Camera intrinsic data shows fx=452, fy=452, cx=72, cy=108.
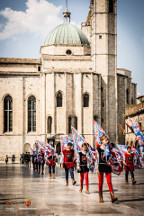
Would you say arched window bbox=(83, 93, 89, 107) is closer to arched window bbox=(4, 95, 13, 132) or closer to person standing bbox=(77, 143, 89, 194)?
arched window bbox=(4, 95, 13, 132)

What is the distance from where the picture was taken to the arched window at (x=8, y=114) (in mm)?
62188

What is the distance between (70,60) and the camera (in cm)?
6419

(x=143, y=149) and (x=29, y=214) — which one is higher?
(x=143, y=149)

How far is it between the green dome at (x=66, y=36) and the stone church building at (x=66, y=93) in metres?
3.50

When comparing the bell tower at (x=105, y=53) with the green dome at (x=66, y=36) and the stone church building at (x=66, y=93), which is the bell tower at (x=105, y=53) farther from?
the green dome at (x=66, y=36)

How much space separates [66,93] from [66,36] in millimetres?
11905

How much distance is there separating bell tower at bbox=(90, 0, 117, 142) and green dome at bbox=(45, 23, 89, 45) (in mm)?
6193

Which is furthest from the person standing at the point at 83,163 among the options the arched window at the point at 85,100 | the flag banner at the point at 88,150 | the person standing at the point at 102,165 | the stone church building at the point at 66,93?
the arched window at the point at 85,100

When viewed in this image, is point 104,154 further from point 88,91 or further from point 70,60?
point 70,60

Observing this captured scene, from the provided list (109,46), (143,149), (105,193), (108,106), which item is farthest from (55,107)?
(105,193)

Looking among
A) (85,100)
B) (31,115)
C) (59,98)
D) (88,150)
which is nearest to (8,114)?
(31,115)

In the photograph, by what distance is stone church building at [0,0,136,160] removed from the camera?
59906 millimetres

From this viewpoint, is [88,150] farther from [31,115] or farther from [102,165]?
[31,115]

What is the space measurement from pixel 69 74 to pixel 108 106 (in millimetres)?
6797
